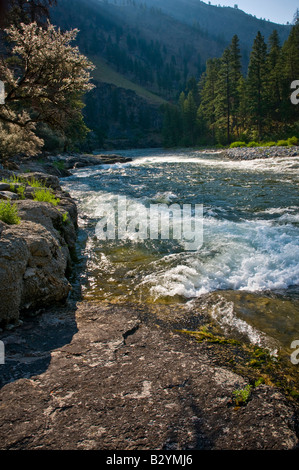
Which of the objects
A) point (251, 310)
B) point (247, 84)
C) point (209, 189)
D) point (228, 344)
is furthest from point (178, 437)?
point (247, 84)

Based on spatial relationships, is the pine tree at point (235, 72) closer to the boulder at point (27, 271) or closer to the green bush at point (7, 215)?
the green bush at point (7, 215)

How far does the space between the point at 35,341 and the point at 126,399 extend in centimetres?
145

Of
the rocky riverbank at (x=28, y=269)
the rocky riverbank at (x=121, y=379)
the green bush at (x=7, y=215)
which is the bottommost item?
the rocky riverbank at (x=121, y=379)

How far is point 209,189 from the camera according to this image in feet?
47.0

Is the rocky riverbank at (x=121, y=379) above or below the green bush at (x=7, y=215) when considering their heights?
below

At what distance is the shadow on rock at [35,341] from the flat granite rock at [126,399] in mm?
11

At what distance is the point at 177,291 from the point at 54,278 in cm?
218

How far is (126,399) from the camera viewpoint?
2240mm

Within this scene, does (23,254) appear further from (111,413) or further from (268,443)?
(268,443)

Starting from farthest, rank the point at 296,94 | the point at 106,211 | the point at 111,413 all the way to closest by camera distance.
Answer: the point at 296,94, the point at 106,211, the point at 111,413

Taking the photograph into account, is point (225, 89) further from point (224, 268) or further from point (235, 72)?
point (224, 268)

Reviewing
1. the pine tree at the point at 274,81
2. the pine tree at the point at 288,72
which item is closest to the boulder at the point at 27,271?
the pine tree at the point at 288,72

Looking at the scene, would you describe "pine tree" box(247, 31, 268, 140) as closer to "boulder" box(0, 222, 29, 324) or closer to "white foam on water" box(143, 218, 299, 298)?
"white foam on water" box(143, 218, 299, 298)

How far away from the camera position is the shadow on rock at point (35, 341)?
2535 mm
